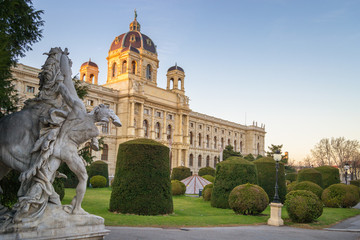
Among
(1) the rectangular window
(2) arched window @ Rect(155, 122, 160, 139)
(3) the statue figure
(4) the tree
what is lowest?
(3) the statue figure

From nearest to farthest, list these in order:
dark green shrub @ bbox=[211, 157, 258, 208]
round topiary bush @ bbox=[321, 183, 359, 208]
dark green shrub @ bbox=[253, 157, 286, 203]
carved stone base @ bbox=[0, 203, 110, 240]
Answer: carved stone base @ bbox=[0, 203, 110, 240] → dark green shrub @ bbox=[211, 157, 258, 208] → dark green shrub @ bbox=[253, 157, 286, 203] → round topiary bush @ bbox=[321, 183, 359, 208]

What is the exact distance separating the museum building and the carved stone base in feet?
92.7

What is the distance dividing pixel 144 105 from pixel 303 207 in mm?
35508

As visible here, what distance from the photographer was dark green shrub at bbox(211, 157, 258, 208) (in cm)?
1489

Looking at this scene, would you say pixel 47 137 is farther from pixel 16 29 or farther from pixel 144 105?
pixel 144 105

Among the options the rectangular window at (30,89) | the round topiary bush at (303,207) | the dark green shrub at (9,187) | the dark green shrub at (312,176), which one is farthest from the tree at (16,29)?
the rectangular window at (30,89)

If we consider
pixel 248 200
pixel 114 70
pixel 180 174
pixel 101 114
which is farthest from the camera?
pixel 114 70

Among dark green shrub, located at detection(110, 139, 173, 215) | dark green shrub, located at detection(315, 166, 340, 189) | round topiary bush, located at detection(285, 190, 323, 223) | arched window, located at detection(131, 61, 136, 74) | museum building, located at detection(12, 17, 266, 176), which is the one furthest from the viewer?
arched window, located at detection(131, 61, 136, 74)

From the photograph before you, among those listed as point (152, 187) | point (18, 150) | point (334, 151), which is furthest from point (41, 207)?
point (334, 151)

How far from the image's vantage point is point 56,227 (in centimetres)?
423

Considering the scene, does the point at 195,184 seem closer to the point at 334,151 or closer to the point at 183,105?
the point at 183,105

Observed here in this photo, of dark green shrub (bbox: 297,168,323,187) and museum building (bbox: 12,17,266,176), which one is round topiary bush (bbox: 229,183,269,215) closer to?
dark green shrub (bbox: 297,168,323,187)

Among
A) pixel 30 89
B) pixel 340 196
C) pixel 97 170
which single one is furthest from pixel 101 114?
pixel 30 89

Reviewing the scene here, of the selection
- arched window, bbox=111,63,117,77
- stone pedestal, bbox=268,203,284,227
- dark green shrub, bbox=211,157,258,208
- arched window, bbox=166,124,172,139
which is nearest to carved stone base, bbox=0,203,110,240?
stone pedestal, bbox=268,203,284,227
